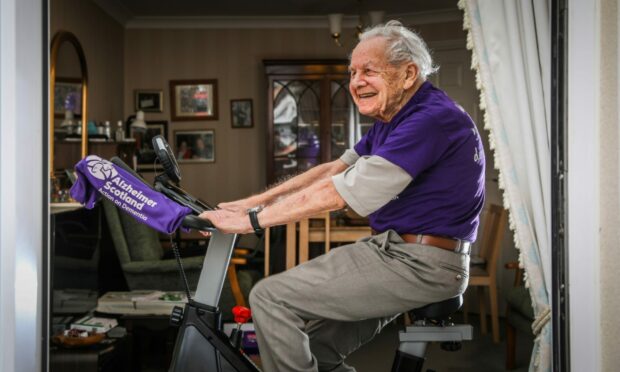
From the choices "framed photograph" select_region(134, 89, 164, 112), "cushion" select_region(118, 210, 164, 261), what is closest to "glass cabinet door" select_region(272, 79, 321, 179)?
"framed photograph" select_region(134, 89, 164, 112)

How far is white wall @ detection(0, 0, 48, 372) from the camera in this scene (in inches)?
82.1

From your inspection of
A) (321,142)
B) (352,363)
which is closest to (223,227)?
(352,363)

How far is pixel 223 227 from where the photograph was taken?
175 centimetres

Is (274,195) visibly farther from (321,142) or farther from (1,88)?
(321,142)

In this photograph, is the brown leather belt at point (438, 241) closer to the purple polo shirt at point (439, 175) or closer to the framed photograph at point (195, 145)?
the purple polo shirt at point (439, 175)

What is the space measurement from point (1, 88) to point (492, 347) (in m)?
3.38

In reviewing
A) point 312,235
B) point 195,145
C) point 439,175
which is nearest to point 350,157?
point 439,175

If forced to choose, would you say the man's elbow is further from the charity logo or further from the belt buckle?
the charity logo

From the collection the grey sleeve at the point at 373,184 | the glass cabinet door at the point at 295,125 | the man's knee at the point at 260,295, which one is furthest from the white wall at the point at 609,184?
the glass cabinet door at the point at 295,125

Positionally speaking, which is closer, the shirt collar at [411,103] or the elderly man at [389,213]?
the elderly man at [389,213]

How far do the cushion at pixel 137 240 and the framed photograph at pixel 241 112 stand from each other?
106 inches

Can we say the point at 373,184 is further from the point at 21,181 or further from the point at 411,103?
the point at 21,181

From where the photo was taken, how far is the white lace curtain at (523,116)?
203 cm

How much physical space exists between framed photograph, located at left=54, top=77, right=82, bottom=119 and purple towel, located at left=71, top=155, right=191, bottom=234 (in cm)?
259
